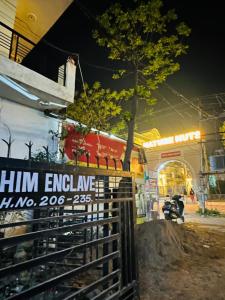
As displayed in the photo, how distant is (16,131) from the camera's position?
6.05m

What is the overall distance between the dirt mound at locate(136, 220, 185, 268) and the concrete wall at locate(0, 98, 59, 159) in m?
3.75

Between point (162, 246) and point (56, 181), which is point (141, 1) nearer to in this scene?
point (56, 181)

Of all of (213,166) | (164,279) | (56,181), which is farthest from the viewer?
(213,166)

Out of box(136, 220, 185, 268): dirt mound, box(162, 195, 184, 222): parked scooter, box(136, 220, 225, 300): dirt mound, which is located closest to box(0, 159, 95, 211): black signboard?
box(136, 220, 225, 300): dirt mound

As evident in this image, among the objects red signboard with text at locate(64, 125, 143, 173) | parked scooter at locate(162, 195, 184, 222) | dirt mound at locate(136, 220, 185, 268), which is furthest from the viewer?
parked scooter at locate(162, 195, 184, 222)

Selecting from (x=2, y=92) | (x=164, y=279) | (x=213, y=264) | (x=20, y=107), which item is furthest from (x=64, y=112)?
(x=213, y=264)

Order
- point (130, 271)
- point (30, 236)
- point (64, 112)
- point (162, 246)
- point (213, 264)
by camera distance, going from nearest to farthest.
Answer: point (30, 236), point (130, 271), point (213, 264), point (162, 246), point (64, 112)

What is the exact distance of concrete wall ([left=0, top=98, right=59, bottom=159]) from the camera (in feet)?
19.1

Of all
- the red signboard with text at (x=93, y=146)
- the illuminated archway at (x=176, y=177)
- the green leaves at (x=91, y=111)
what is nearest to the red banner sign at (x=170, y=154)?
the illuminated archway at (x=176, y=177)

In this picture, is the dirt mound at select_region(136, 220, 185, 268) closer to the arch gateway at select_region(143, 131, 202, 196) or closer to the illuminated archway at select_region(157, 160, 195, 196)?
the arch gateway at select_region(143, 131, 202, 196)

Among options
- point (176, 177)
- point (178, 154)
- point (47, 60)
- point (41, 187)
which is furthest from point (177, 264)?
point (176, 177)

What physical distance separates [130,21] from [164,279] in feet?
22.2

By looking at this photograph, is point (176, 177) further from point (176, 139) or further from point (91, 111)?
point (91, 111)

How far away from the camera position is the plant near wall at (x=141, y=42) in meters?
6.27
